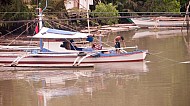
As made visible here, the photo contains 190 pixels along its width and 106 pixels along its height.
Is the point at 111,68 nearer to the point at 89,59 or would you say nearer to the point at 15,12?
the point at 89,59

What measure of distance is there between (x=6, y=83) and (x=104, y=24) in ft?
91.4

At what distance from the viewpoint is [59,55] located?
2233cm

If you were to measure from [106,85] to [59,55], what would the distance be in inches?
191

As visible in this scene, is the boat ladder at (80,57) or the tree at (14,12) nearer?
the boat ladder at (80,57)

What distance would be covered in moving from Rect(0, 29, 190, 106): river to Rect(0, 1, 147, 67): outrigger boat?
1.35 feet

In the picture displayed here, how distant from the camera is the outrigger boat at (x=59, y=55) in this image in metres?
22.4

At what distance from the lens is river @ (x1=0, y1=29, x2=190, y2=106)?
15.3 m

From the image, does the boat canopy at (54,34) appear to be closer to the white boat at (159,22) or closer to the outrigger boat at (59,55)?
the outrigger boat at (59,55)

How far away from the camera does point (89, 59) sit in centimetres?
2264

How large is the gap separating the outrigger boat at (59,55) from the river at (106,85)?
410mm

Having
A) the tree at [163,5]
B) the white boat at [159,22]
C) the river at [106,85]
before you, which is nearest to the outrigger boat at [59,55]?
the river at [106,85]

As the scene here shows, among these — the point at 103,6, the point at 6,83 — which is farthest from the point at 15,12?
the point at 6,83

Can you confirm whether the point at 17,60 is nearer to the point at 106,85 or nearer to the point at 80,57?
the point at 80,57

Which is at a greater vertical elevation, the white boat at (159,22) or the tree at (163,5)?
the tree at (163,5)
